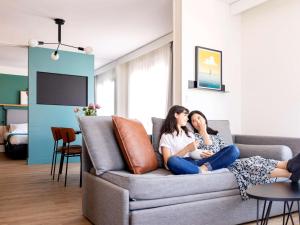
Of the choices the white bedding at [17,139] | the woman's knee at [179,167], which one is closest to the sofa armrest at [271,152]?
the woman's knee at [179,167]

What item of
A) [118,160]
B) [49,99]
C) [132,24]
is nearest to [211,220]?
[118,160]

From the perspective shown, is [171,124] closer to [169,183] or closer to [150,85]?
[169,183]

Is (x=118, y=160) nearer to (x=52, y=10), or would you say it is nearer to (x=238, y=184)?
(x=238, y=184)

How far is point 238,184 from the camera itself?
84.0 inches

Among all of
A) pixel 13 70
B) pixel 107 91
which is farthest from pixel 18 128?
pixel 107 91

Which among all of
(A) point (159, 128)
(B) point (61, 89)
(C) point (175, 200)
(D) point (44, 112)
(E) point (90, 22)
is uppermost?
(E) point (90, 22)

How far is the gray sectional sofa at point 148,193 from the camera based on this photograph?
1714mm

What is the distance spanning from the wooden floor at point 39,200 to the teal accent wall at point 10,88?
4137 millimetres

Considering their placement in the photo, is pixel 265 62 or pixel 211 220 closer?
pixel 211 220

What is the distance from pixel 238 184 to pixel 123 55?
544 centimetres

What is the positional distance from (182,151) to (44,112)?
164 inches

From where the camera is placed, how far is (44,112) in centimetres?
557

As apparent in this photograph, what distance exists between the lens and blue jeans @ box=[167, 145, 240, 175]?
6.56ft

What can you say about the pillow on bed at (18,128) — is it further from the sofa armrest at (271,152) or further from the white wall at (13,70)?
the sofa armrest at (271,152)
